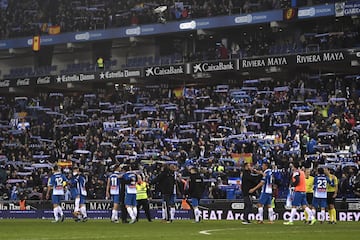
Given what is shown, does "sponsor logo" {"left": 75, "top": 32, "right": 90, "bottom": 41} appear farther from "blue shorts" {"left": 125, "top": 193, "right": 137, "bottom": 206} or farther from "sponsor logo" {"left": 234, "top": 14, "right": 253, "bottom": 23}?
"blue shorts" {"left": 125, "top": 193, "right": 137, "bottom": 206}

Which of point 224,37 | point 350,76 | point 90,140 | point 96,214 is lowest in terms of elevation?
point 96,214

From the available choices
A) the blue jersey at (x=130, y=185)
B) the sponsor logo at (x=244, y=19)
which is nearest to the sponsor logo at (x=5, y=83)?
the sponsor logo at (x=244, y=19)

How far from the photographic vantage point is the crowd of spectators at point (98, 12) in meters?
56.9

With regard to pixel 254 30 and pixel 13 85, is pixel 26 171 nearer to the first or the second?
pixel 13 85

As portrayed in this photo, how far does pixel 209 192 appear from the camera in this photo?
40688 millimetres

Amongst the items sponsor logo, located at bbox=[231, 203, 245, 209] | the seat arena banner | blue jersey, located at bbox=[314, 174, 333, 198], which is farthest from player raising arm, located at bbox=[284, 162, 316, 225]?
sponsor logo, located at bbox=[231, 203, 245, 209]

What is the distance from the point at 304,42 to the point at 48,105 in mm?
20011

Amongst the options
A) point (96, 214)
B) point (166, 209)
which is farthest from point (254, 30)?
point (166, 209)

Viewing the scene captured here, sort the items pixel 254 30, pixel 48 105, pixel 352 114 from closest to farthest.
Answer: pixel 352 114 → pixel 254 30 → pixel 48 105

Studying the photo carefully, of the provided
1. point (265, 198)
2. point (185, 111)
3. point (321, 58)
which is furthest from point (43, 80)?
point (265, 198)

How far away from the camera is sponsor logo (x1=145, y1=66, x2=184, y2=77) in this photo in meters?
55.4

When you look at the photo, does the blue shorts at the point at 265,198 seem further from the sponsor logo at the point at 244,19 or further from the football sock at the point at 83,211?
the sponsor logo at the point at 244,19

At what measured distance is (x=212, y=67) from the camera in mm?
54281

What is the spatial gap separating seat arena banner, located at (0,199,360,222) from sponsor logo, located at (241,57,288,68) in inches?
568
